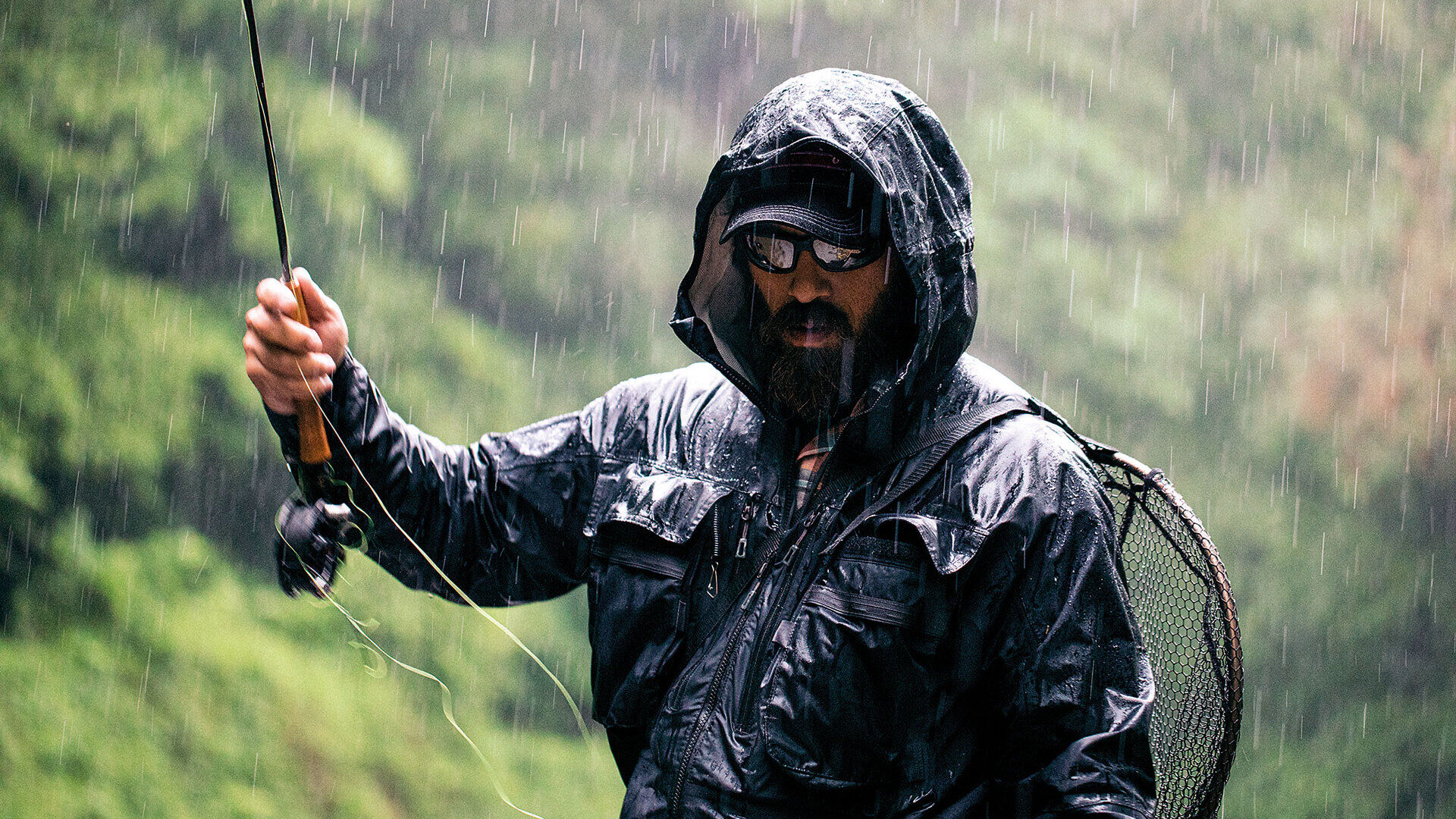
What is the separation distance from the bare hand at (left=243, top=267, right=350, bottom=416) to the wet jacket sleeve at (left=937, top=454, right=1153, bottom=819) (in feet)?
4.50

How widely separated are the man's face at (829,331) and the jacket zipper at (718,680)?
28cm

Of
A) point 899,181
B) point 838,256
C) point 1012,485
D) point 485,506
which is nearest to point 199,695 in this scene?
point 485,506

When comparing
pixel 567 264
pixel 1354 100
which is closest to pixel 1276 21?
pixel 1354 100

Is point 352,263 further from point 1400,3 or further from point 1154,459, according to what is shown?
point 1400,3

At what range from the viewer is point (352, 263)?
6.84 meters

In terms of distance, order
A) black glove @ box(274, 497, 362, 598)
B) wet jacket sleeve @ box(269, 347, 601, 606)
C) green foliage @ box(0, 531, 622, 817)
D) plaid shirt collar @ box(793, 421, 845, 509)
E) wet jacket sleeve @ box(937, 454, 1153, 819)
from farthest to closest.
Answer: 1. green foliage @ box(0, 531, 622, 817)
2. wet jacket sleeve @ box(269, 347, 601, 606)
3. plaid shirt collar @ box(793, 421, 845, 509)
4. black glove @ box(274, 497, 362, 598)
5. wet jacket sleeve @ box(937, 454, 1153, 819)

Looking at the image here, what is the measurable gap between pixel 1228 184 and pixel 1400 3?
1.84 meters

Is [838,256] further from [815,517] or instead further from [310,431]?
[310,431]

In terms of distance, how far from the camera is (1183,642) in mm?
2432

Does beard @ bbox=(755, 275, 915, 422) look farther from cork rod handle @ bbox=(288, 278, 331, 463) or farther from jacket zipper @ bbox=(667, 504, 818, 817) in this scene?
cork rod handle @ bbox=(288, 278, 331, 463)

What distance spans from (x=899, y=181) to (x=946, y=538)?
74 cm

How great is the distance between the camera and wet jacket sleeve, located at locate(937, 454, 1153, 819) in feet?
6.43

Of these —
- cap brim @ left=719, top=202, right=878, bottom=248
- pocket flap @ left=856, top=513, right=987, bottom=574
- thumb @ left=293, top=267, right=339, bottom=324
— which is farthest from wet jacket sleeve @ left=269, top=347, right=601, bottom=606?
pocket flap @ left=856, top=513, right=987, bottom=574

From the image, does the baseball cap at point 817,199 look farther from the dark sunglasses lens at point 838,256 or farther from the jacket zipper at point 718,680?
the jacket zipper at point 718,680
